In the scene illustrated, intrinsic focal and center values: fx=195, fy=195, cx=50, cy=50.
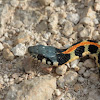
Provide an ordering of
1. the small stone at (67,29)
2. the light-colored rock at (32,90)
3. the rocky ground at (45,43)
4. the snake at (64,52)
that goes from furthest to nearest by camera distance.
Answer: the small stone at (67,29)
the snake at (64,52)
the rocky ground at (45,43)
the light-colored rock at (32,90)

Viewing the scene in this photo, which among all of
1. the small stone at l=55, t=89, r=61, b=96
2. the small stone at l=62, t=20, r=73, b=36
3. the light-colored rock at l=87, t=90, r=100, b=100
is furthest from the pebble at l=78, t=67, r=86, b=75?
the small stone at l=62, t=20, r=73, b=36

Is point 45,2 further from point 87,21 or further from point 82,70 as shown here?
point 82,70

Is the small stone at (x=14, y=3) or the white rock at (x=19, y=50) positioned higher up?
the small stone at (x=14, y=3)

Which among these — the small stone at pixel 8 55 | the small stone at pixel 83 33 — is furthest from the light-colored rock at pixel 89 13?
the small stone at pixel 8 55

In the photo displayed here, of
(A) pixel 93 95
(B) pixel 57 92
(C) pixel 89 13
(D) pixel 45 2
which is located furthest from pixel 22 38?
(A) pixel 93 95

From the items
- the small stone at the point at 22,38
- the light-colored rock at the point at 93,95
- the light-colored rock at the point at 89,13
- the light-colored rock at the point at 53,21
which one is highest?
the light-colored rock at the point at 89,13

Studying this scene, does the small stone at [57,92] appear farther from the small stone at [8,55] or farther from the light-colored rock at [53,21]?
the light-colored rock at [53,21]
